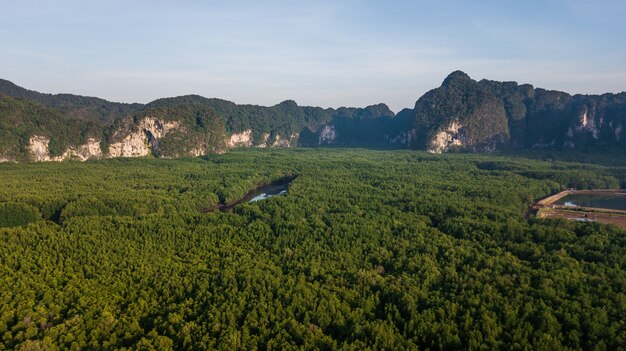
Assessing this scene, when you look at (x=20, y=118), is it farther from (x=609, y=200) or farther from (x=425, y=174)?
(x=609, y=200)

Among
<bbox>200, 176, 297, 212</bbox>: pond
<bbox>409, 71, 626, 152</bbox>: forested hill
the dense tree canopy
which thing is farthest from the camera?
<bbox>409, 71, 626, 152</bbox>: forested hill

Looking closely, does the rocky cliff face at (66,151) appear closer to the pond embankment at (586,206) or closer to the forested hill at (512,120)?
the pond embankment at (586,206)

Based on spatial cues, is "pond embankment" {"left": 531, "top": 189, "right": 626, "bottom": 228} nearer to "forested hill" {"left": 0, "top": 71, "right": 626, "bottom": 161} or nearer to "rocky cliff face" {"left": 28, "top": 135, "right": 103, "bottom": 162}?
"forested hill" {"left": 0, "top": 71, "right": 626, "bottom": 161}

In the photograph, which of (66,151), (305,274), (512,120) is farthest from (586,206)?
(66,151)

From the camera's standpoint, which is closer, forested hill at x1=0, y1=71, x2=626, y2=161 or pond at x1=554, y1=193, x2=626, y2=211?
pond at x1=554, y1=193, x2=626, y2=211

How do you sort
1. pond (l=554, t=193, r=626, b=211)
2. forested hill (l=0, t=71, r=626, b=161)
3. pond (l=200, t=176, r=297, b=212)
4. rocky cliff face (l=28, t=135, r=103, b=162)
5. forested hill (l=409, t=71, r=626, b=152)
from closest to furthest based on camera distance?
pond (l=200, t=176, r=297, b=212), pond (l=554, t=193, r=626, b=211), rocky cliff face (l=28, t=135, r=103, b=162), forested hill (l=0, t=71, r=626, b=161), forested hill (l=409, t=71, r=626, b=152)

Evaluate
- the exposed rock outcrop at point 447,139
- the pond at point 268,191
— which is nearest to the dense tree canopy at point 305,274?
the pond at point 268,191

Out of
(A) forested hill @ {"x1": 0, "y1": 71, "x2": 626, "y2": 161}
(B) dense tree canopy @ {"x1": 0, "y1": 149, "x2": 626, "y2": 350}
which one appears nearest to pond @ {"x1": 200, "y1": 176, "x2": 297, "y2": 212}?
(B) dense tree canopy @ {"x1": 0, "y1": 149, "x2": 626, "y2": 350}

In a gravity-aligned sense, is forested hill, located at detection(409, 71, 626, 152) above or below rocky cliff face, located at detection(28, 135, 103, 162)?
above

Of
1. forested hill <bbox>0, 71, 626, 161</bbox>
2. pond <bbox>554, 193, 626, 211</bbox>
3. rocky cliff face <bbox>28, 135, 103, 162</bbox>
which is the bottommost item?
pond <bbox>554, 193, 626, 211</bbox>
